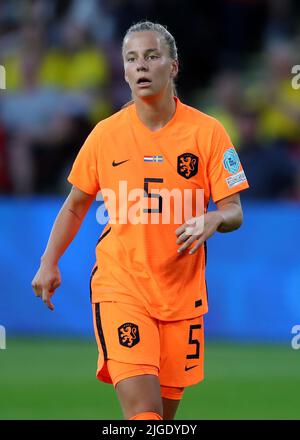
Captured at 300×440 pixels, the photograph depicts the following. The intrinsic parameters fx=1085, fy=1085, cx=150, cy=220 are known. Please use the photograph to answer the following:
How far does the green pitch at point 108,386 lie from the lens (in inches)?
327

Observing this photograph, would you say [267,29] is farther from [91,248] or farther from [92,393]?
[92,393]

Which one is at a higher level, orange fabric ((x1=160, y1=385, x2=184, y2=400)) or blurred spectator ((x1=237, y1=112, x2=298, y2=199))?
blurred spectator ((x1=237, y1=112, x2=298, y2=199))

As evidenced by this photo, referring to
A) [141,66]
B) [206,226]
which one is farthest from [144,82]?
[206,226]

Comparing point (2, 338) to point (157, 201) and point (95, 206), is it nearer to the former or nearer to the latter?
point (95, 206)

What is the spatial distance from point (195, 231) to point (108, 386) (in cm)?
461

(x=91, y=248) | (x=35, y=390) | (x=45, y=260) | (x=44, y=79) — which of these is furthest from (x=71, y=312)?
(x=45, y=260)

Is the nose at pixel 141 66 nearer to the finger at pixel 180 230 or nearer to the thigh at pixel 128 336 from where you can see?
the finger at pixel 180 230

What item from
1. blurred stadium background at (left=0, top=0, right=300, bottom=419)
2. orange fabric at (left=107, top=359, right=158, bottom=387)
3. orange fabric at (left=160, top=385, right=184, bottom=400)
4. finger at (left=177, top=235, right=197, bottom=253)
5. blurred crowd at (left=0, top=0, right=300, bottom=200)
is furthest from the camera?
blurred crowd at (left=0, top=0, right=300, bottom=200)

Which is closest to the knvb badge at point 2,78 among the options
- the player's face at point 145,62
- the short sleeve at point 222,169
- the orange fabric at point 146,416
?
the player's face at point 145,62

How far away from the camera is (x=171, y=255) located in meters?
5.88

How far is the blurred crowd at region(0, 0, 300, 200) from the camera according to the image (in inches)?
492

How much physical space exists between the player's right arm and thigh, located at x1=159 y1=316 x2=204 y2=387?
0.64m

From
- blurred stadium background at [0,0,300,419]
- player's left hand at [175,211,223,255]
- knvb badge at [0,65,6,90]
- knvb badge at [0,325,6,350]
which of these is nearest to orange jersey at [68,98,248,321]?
player's left hand at [175,211,223,255]

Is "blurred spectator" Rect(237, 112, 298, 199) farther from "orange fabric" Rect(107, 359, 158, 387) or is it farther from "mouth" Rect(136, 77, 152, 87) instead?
"orange fabric" Rect(107, 359, 158, 387)
